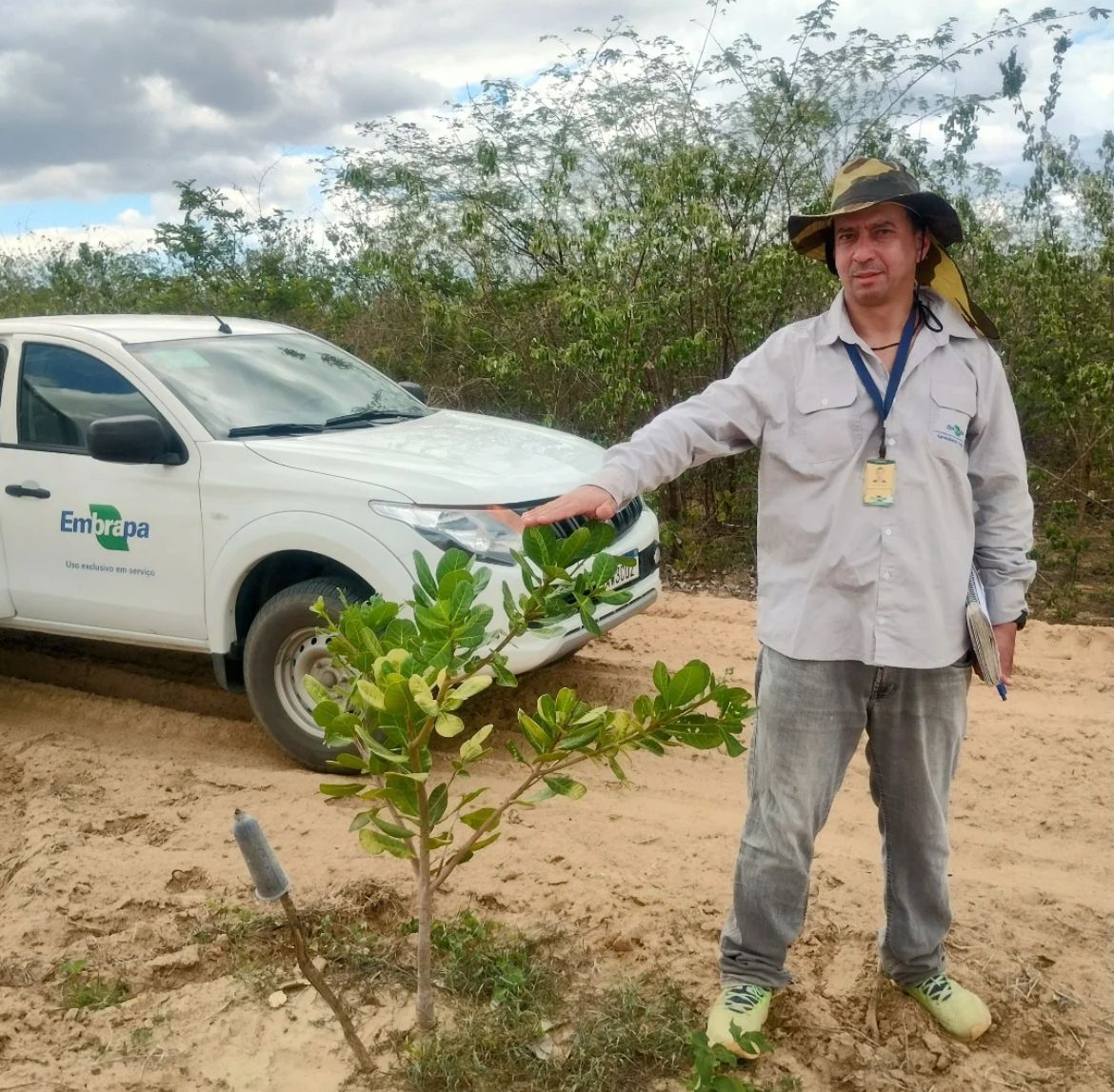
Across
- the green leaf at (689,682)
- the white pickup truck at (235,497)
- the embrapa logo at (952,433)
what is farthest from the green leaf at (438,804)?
the white pickup truck at (235,497)

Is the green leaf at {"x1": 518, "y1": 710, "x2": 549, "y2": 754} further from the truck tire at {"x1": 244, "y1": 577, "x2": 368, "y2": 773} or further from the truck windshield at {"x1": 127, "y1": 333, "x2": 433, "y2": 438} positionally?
the truck windshield at {"x1": 127, "y1": 333, "x2": 433, "y2": 438}

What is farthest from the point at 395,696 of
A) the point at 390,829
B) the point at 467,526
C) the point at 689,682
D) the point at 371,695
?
the point at 467,526

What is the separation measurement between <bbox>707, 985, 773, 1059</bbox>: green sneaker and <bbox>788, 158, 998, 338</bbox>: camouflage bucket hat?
1668mm

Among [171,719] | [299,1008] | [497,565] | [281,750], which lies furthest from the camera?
[171,719]

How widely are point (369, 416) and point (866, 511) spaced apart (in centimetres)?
319

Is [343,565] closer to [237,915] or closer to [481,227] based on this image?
[237,915]

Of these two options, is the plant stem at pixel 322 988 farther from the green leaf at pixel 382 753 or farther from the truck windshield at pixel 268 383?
the truck windshield at pixel 268 383

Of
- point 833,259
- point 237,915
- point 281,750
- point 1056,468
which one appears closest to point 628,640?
point 281,750

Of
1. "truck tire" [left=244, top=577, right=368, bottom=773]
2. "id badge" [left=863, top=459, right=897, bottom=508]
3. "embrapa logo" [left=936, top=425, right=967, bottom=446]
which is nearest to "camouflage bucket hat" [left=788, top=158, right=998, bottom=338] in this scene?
"embrapa logo" [left=936, top=425, right=967, bottom=446]

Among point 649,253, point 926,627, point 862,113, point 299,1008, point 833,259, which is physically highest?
point 862,113

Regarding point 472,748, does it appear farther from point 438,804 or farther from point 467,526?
point 467,526

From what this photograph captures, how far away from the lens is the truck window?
479 centimetres

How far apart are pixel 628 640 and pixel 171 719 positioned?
2.33m

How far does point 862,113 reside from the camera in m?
8.01
